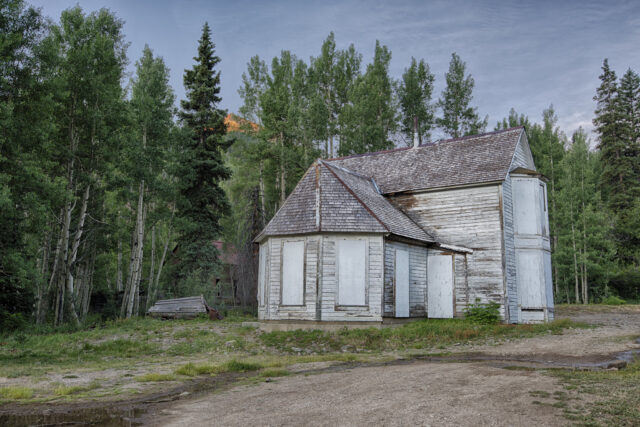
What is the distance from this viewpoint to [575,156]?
39469mm

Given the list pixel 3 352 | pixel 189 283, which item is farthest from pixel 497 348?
pixel 189 283

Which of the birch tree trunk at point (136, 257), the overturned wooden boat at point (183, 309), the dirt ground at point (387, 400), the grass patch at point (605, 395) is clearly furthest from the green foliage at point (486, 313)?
the birch tree trunk at point (136, 257)

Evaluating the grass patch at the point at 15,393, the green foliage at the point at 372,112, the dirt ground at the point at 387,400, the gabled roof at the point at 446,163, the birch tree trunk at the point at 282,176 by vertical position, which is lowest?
the grass patch at the point at 15,393

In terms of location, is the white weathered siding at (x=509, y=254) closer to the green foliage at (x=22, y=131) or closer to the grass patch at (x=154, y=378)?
the grass patch at (x=154, y=378)

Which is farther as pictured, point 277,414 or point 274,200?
point 274,200

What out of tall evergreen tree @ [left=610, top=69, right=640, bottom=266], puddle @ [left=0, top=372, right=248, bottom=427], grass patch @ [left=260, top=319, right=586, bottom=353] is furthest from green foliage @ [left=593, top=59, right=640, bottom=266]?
puddle @ [left=0, top=372, right=248, bottom=427]

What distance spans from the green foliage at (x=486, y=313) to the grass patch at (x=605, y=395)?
1012cm

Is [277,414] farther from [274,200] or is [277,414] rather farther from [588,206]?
[588,206]

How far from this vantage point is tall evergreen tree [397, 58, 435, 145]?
40.0 meters

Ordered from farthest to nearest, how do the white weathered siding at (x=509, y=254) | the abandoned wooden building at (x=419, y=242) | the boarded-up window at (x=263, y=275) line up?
the boarded-up window at (x=263, y=275) → the white weathered siding at (x=509, y=254) → the abandoned wooden building at (x=419, y=242)

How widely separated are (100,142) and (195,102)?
382 inches

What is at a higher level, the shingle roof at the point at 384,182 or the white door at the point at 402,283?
the shingle roof at the point at 384,182

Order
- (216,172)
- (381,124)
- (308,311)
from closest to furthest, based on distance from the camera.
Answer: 1. (308,311)
2. (216,172)
3. (381,124)

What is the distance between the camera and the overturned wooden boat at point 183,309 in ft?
80.8
